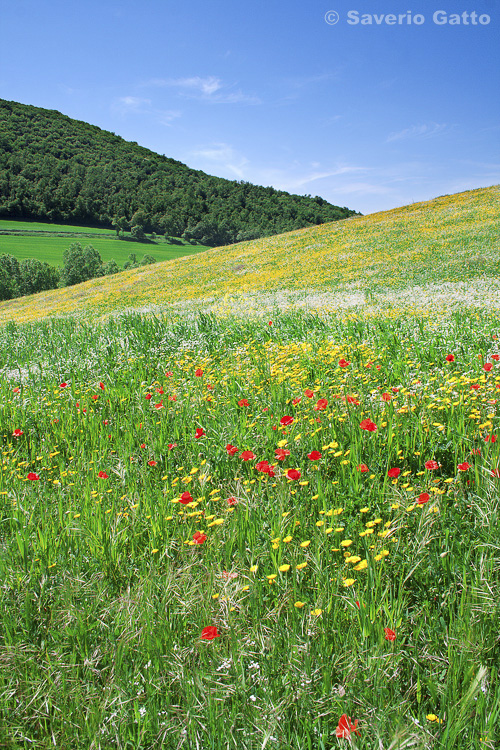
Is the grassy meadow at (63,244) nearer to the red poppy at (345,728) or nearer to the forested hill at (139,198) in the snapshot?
the forested hill at (139,198)

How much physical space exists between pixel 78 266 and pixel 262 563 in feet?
Answer: 277

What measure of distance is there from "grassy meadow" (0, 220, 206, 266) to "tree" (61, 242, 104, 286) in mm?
9749

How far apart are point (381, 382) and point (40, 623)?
395 cm

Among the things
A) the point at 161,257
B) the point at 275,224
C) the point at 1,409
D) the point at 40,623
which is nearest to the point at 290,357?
the point at 1,409

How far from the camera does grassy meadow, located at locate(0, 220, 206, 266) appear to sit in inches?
3580

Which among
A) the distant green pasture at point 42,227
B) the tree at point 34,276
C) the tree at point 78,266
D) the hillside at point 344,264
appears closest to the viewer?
the hillside at point 344,264

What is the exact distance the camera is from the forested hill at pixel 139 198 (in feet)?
341

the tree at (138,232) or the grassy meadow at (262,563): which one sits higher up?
the tree at (138,232)

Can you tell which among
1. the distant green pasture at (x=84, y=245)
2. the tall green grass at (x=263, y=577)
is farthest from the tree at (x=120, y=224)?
the tall green grass at (x=263, y=577)

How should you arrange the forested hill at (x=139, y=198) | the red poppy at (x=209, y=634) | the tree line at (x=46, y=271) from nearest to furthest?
the red poppy at (x=209, y=634) < the tree line at (x=46, y=271) < the forested hill at (x=139, y=198)

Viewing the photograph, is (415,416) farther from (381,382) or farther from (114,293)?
(114,293)

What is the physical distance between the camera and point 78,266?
77562 mm

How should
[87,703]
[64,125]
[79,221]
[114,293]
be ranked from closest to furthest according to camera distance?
[87,703] < [114,293] < [79,221] < [64,125]

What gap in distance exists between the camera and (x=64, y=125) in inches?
7274
